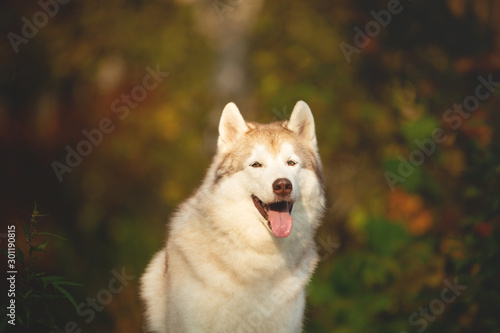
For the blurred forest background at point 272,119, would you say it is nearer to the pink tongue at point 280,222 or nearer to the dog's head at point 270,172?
the dog's head at point 270,172

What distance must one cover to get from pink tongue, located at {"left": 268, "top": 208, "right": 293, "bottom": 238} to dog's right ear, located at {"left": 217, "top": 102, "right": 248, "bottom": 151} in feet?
2.28

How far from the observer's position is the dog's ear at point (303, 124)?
453cm

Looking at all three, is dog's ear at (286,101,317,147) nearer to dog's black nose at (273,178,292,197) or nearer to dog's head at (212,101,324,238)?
dog's head at (212,101,324,238)

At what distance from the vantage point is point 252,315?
160 inches

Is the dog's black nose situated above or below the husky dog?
above

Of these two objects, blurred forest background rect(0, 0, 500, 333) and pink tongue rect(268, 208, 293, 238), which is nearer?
pink tongue rect(268, 208, 293, 238)

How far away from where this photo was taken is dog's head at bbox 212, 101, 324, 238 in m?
4.06

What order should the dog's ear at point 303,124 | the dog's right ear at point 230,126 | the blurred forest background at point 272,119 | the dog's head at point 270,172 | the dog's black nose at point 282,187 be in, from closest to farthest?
1. the dog's black nose at point 282,187
2. the dog's head at point 270,172
3. the dog's right ear at point 230,126
4. the dog's ear at point 303,124
5. the blurred forest background at point 272,119

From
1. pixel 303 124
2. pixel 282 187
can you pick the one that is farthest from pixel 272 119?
pixel 282 187

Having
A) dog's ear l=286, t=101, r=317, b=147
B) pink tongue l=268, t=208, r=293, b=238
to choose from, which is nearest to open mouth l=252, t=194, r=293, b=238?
pink tongue l=268, t=208, r=293, b=238

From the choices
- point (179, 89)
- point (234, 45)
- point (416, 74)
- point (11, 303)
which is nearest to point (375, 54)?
point (416, 74)

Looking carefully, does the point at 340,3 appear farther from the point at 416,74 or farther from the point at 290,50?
the point at 416,74

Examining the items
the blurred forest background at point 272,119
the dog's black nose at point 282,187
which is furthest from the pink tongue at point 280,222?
the blurred forest background at point 272,119

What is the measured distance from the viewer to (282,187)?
3.92 metres
